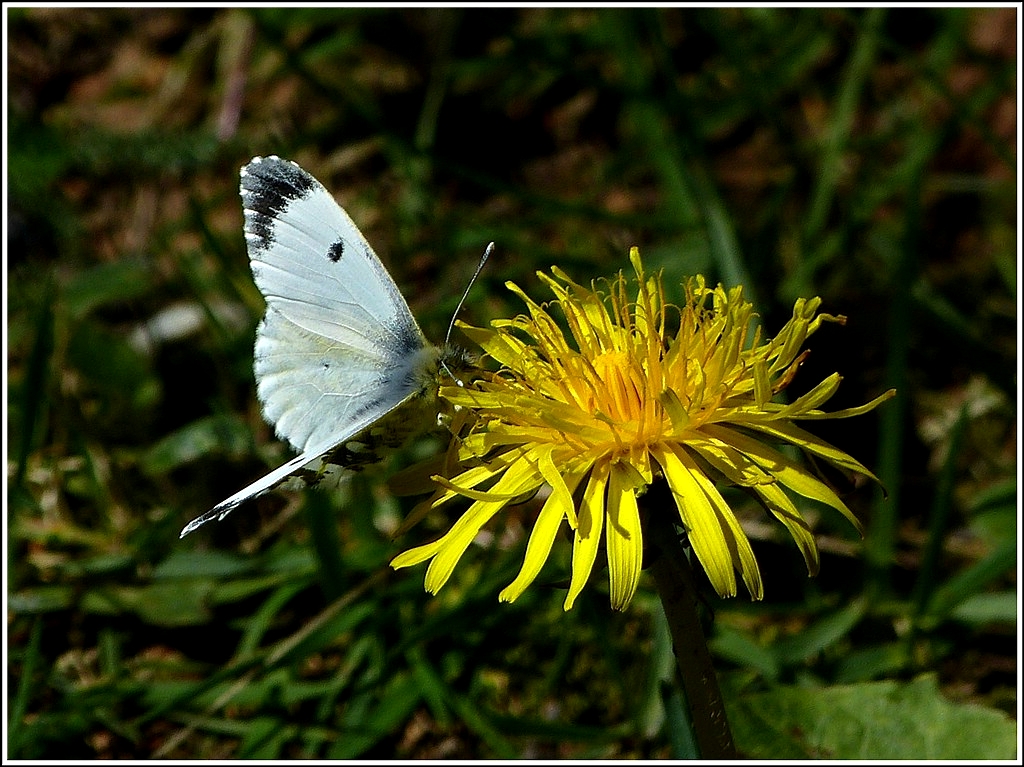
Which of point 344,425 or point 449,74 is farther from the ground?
point 449,74

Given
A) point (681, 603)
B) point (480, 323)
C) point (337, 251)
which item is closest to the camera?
point (681, 603)

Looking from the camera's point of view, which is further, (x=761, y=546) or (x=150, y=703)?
(x=761, y=546)

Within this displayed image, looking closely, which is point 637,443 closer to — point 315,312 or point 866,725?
point 315,312

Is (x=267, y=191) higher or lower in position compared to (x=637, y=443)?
higher

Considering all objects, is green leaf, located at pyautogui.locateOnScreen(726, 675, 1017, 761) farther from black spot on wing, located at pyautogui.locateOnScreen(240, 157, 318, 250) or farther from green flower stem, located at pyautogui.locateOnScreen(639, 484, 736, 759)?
black spot on wing, located at pyautogui.locateOnScreen(240, 157, 318, 250)

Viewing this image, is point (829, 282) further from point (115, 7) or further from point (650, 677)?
point (115, 7)

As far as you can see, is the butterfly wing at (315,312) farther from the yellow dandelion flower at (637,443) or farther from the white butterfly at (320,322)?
the yellow dandelion flower at (637,443)

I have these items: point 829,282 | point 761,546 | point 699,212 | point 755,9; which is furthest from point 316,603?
point 755,9

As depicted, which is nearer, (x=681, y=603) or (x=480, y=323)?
(x=681, y=603)

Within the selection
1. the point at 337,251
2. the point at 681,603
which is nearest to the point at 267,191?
the point at 337,251
